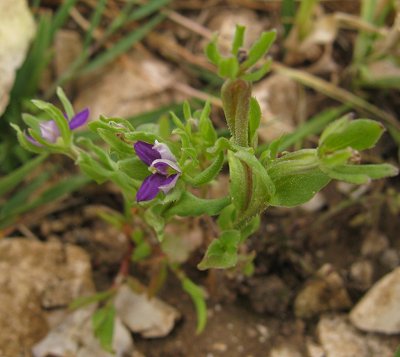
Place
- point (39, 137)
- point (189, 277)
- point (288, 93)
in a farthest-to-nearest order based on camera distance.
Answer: point (288, 93) → point (189, 277) → point (39, 137)

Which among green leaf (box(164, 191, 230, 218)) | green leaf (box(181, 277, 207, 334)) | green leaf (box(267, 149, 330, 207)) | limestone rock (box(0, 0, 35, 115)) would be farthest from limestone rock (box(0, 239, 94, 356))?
green leaf (box(267, 149, 330, 207))

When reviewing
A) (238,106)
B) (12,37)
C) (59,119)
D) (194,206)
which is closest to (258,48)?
(238,106)

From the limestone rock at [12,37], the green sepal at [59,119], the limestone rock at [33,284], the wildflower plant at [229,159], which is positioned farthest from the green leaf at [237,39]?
the limestone rock at [12,37]

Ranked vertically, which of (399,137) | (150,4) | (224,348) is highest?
(150,4)

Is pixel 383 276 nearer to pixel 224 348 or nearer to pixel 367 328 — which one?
pixel 367 328

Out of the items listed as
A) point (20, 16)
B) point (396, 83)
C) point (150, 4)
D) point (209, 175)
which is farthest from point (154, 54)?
point (209, 175)

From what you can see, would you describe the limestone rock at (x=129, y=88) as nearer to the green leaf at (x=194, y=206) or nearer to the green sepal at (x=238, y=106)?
the green leaf at (x=194, y=206)

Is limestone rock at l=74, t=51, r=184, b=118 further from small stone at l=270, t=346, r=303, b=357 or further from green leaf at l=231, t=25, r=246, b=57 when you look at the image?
green leaf at l=231, t=25, r=246, b=57
